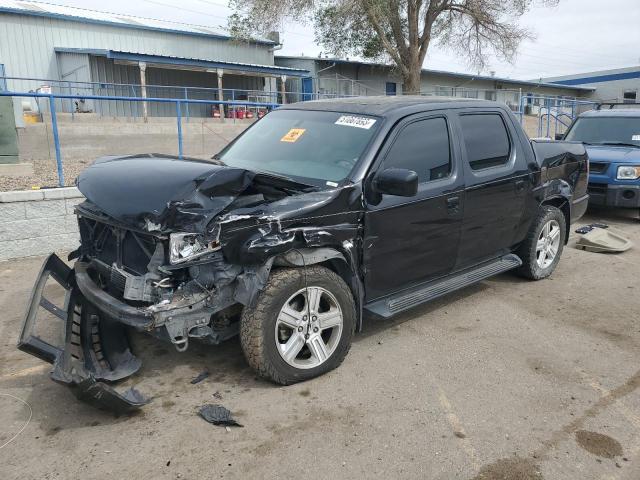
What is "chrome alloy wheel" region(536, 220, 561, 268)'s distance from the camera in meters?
5.85

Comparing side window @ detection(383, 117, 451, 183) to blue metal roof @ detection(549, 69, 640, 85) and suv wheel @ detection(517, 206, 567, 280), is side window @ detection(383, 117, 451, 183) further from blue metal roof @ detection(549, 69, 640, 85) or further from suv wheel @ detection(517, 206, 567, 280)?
blue metal roof @ detection(549, 69, 640, 85)

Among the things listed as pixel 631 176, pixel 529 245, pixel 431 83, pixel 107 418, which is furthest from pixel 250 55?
pixel 107 418

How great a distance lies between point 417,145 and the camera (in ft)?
14.1

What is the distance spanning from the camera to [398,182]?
3.64 m

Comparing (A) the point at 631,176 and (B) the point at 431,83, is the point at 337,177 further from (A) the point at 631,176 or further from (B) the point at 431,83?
(B) the point at 431,83

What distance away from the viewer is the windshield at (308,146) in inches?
158

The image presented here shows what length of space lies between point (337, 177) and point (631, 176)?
706cm

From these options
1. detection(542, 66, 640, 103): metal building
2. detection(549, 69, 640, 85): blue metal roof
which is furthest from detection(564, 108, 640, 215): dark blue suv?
detection(549, 69, 640, 85): blue metal roof

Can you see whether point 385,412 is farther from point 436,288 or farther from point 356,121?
point 356,121

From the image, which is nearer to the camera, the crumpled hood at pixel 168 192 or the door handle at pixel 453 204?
the crumpled hood at pixel 168 192

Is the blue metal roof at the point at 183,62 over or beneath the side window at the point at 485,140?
over

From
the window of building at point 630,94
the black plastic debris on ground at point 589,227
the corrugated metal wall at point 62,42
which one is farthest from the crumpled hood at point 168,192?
the window of building at point 630,94

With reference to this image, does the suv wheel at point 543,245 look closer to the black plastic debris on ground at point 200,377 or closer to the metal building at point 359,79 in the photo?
the black plastic debris on ground at point 200,377

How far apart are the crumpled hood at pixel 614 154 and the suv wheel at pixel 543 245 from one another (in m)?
3.76
